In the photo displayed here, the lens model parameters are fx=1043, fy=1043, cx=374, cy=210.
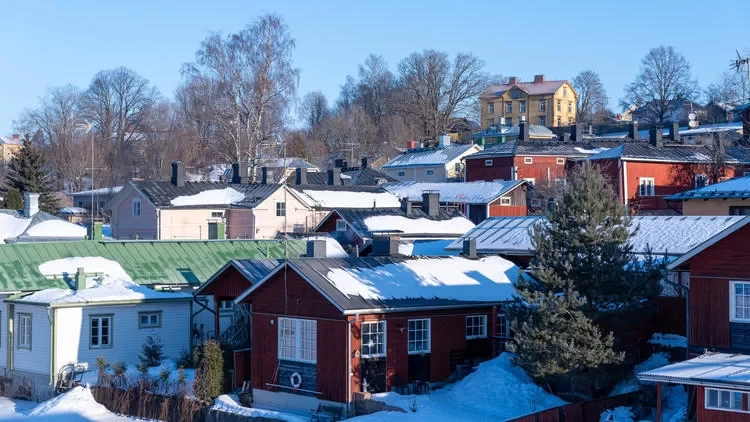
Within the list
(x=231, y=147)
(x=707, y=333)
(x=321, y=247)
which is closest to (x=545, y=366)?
(x=707, y=333)

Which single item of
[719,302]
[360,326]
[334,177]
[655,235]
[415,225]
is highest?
[334,177]

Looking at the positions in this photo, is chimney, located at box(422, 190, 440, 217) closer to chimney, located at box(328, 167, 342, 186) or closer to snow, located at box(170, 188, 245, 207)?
snow, located at box(170, 188, 245, 207)

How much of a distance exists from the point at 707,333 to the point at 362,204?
37.0 metres

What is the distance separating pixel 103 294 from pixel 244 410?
25.4ft

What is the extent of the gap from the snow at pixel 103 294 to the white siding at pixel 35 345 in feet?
1.51

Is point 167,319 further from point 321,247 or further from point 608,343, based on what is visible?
point 608,343

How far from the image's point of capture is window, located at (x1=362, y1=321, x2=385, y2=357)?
26188mm

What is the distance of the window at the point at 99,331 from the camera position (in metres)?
32.0

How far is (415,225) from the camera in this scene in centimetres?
4781

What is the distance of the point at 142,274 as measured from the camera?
3553cm

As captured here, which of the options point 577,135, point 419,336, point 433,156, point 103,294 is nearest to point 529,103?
point 433,156

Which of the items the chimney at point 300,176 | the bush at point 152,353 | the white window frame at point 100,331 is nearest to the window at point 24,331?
the white window frame at point 100,331

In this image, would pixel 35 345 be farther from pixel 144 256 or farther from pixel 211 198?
pixel 211 198

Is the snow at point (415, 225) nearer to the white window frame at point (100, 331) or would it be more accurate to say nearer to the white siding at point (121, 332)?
the white siding at point (121, 332)
